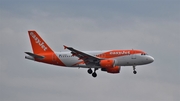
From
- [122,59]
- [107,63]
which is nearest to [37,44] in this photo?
[107,63]

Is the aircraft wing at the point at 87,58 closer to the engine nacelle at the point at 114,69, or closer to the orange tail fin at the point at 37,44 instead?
the engine nacelle at the point at 114,69

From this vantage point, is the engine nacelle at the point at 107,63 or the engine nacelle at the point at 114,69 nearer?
the engine nacelle at the point at 107,63

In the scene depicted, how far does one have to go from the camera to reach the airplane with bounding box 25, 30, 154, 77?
10062 centimetres

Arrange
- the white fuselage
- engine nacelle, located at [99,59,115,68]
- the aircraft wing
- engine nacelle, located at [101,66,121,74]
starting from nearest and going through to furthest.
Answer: engine nacelle, located at [99,59,115,68]
the white fuselage
the aircraft wing
engine nacelle, located at [101,66,121,74]

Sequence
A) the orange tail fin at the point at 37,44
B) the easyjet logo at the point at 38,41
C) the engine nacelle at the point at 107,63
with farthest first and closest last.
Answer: the easyjet logo at the point at 38,41, the orange tail fin at the point at 37,44, the engine nacelle at the point at 107,63

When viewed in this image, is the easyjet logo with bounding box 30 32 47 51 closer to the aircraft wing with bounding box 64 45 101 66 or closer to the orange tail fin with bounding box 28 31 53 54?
the orange tail fin with bounding box 28 31 53 54

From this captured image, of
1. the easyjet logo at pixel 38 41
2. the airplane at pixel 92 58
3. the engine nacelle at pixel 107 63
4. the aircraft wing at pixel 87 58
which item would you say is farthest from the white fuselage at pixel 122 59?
the easyjet logo at pixel 38 41

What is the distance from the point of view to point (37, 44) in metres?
109

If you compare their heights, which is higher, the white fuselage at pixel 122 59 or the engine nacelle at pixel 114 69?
the white fuselage at pixel 122 59

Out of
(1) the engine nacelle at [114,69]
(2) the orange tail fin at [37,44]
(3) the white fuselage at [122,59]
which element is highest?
(2) the orange tail fin at [37,44]

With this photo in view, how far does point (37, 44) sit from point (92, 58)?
42.4 ft

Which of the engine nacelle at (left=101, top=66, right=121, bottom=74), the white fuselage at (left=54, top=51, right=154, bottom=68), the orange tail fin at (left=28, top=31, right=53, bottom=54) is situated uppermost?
the orange tail fin at (left=28, top=31, right=53, bottom=54)

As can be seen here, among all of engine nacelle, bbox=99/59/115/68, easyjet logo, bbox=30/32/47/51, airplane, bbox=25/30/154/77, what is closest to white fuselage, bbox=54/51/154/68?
airplane, bbox=25/30/154/77

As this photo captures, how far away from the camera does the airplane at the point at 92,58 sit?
10062cm
